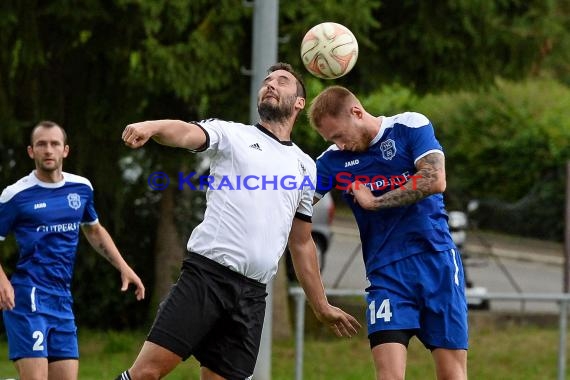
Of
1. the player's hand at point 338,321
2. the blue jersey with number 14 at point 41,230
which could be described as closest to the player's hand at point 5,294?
the blue jersey with number 14 at point 41,230

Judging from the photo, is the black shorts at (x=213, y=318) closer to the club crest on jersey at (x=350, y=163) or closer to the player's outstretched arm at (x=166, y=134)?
the player's outstretched arm at (x=166, y=134)

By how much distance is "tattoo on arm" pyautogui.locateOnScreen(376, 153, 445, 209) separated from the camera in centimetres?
673

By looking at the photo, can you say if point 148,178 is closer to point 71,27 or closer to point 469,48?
point 71,27

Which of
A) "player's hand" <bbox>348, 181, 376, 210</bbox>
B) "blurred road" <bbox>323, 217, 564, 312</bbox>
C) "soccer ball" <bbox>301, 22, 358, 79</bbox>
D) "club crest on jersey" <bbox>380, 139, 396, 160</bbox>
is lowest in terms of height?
"blurred road" <bbox>323, 217, 564, 312</bbox>

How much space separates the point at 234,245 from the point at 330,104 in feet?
3.57

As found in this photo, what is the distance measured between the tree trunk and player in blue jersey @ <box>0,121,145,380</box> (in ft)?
24.1

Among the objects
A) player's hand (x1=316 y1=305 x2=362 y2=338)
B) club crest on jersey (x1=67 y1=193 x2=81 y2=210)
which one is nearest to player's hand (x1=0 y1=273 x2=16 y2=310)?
club crest on jersey (x1=67 y1=193 x2=81 y2=210)

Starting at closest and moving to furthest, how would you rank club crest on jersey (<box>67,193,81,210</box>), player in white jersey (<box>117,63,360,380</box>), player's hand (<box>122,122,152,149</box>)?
A: player's hand (<box>122,122,152,149</box>) < player in white jersey (<box>117,63,360,380</box>) < club crest on jersey (<box>67,193,81,210</box>)

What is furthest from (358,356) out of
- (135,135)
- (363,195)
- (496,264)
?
(135,135)

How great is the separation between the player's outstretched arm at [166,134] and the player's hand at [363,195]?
3.54 feet

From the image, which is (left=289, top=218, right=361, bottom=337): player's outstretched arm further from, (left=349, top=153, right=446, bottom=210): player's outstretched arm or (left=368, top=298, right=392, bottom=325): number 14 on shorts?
(left=349, top=153, right=446, bottom=210): player's outstretched arm

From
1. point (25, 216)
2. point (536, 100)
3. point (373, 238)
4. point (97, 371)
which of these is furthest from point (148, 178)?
point (536, 100)

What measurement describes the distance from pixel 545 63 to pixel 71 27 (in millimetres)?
5484

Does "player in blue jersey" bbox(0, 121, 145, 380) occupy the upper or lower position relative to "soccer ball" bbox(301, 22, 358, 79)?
lower
